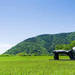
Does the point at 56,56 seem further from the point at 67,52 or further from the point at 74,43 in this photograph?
the point at 74,43

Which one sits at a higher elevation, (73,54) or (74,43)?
(74,43)

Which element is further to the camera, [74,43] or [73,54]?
[74,43]

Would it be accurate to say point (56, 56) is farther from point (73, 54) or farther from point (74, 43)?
point (74, 43)

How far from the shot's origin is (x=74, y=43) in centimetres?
12062

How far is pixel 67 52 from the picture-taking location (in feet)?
122

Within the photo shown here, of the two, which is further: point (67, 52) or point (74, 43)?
point (74, 43)

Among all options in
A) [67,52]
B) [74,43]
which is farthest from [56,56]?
[74,43]

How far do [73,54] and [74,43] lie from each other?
3407 inches

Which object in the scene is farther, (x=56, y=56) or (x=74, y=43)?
(x=74, y=43)

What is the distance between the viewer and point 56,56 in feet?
120

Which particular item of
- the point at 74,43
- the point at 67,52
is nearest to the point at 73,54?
the point at 67,52

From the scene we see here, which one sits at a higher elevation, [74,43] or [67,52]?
[74,43]

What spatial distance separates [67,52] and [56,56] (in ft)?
8.10

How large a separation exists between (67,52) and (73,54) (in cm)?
159
